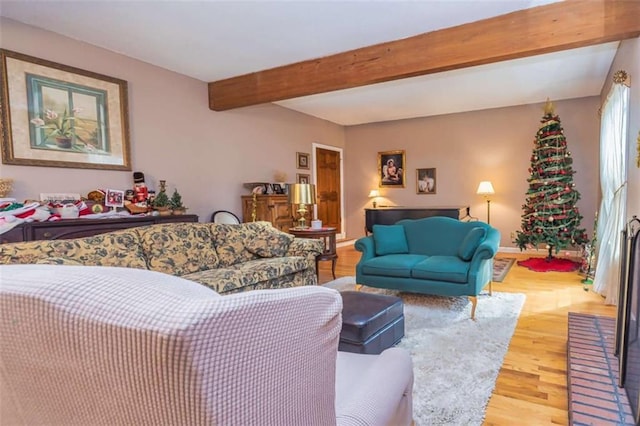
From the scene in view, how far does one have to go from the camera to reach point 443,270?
3.23 meters

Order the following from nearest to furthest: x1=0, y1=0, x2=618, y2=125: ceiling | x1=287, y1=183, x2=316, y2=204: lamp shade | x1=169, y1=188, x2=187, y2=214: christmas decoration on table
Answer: x1=0, y1=0, x2=618, y2=125: ceiling < x1=169, y1=188, x2=187, y2=214: christmas decoration on table < x1=287, y1=183, x2=316, y2=204: lamp shade

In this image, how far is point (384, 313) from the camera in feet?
7.54

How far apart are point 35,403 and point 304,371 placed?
0.45 m

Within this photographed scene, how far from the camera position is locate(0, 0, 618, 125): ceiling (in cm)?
282

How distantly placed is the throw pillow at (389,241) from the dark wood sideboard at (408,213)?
1.98m

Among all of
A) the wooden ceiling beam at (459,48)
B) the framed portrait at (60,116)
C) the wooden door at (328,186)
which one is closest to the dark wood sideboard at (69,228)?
the framed portrait at (60,116)

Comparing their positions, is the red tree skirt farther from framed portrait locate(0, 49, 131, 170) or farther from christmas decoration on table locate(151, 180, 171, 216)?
framed portrait locate(0, 49, 131, 170)

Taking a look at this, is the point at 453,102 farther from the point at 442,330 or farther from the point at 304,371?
the point at 304,371

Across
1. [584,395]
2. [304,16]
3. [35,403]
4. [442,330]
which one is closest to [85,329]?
[35,403]

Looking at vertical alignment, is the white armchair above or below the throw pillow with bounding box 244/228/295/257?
above

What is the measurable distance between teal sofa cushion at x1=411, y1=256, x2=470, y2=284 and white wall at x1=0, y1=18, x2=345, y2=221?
286 centimetres

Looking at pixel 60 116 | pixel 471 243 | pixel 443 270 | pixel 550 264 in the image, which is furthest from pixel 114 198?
pixel 550 264

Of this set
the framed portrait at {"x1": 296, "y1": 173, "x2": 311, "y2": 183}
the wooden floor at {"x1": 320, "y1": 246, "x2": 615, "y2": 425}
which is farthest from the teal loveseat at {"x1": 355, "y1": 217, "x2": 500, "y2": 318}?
the framed portrait at {"x1": 296, "y1": 173, "x2": 311, "y2": 183}

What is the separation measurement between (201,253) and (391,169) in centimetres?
517
